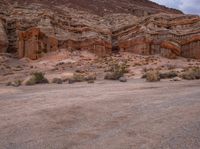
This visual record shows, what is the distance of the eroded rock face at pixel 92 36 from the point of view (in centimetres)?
3834

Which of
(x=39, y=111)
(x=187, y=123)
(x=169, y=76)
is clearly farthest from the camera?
(x=169, y=76)

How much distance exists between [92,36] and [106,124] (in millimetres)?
34017

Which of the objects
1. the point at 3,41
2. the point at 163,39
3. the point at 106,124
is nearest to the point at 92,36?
the point at 163,39

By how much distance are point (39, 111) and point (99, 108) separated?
1.41 meters

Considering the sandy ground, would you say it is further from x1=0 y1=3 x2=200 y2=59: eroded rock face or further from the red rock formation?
the red rock formation

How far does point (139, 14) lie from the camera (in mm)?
79125

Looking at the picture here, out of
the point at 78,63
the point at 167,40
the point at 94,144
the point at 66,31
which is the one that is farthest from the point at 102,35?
the point at 94,144

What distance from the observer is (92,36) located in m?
41.1

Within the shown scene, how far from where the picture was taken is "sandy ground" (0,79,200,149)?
6324mm

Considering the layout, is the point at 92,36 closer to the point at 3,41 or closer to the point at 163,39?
the point at 163,39

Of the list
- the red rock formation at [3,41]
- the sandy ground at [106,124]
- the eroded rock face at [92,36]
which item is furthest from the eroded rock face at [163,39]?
the sandy ground at [106,124]

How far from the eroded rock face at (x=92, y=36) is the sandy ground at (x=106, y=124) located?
28.5 m

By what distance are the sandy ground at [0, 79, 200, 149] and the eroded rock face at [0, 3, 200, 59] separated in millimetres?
28540

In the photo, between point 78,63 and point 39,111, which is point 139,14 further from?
point 39,111
